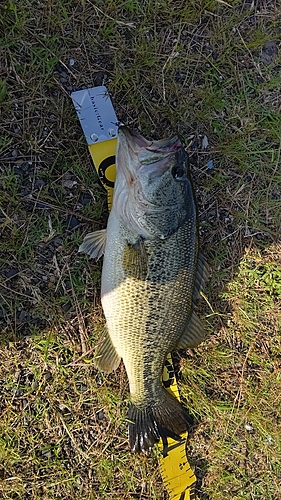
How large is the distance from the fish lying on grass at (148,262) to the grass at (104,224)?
0.32 meters

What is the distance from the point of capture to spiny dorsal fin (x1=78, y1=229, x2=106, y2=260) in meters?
2.72

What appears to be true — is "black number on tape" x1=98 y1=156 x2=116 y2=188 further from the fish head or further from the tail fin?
the tail fin

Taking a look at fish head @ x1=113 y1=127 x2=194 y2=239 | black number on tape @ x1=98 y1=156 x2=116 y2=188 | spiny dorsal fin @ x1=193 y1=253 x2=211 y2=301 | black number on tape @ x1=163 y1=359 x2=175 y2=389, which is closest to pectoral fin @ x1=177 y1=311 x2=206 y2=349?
spiny dorsal fin @ x1=193 y1=253 x2=211 y2=301

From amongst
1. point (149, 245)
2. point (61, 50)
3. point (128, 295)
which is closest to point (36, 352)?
point (128, 295)

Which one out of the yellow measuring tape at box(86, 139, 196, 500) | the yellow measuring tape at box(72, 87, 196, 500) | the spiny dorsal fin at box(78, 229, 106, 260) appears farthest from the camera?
the yellow measuring tape at box(86, 139, 196, 500)

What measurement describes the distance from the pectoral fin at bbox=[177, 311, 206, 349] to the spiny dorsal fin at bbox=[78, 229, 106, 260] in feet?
2.38

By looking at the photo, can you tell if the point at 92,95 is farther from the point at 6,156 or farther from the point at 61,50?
the point at 6,156

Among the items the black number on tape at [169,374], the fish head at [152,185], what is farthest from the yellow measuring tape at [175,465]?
the fish head at [152,185]

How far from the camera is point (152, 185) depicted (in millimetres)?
2424

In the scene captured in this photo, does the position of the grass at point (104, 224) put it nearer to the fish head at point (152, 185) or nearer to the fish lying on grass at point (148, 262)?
the fish lying on grass at point (148, 262)

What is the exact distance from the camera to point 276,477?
321 centimetres

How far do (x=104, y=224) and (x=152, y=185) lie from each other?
0.61 m

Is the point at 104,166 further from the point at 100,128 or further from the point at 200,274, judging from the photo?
the point at 200,274

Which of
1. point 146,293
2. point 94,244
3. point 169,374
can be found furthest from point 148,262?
point 169,374
